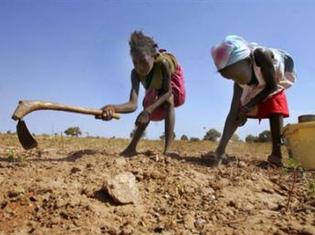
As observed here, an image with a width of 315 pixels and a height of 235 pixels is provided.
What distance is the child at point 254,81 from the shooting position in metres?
4.45

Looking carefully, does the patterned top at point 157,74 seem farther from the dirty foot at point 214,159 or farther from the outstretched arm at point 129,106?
the dirty foot at point 214,159

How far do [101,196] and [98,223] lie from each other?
31cm

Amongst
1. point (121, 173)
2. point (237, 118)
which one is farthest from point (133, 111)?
point (121, 173)

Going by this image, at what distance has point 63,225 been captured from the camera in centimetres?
301

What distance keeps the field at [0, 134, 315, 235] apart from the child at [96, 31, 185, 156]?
0.68 metres

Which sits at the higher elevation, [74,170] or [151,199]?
[74,170]

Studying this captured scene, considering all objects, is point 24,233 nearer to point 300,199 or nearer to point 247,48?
point 300,199

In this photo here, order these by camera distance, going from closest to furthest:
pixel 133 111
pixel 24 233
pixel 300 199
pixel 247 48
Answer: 1. pixel 24 233
2. pixel 300 199
3. pixel 247 48
4. pixel 133 111

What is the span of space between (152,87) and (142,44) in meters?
0.44

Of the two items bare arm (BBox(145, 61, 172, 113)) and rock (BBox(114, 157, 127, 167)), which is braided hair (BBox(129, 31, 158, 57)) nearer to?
bare arm (BBox(145, 61, 172, 113))

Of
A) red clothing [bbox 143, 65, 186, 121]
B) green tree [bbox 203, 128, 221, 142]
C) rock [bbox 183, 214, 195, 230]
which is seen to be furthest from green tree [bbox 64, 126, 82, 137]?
rock [bbox 183, 214, 195, 230]

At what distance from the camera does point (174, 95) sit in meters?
5.11

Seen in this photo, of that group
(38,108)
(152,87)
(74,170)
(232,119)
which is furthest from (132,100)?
(74,170)

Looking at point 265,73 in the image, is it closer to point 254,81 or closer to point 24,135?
point 254,81
